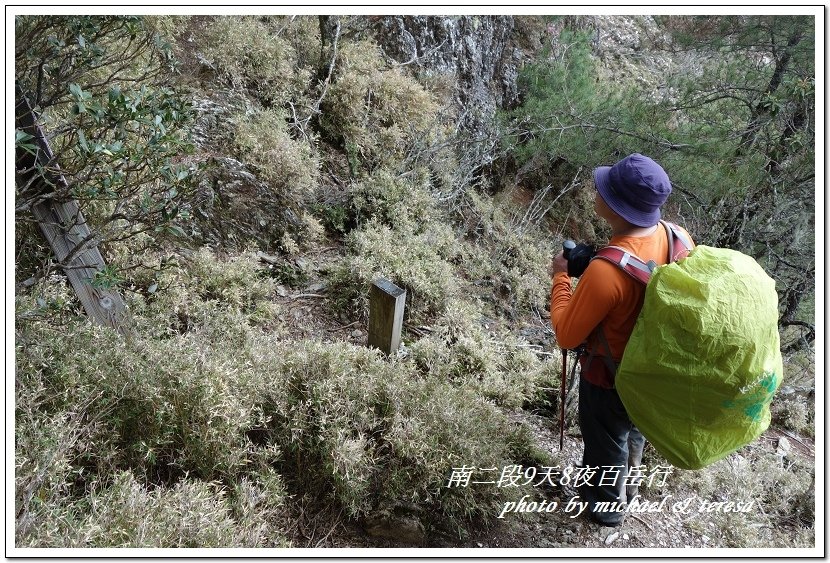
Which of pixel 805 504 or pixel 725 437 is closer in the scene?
pixel 725 437

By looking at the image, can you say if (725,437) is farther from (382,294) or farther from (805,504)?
(382,294)

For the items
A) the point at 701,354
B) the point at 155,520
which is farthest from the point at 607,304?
the point at 155,520

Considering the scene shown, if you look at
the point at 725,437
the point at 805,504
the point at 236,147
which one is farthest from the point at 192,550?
the point at 236,147

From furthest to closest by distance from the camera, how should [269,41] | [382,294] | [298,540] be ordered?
[269,41] < [382,294] < [298,540]

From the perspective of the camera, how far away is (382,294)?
383cm

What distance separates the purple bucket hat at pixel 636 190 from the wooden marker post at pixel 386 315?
1733mm

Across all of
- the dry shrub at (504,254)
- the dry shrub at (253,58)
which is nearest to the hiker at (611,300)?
the dry shrub at (504,254)

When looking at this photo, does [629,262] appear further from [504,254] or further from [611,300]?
[504,254]

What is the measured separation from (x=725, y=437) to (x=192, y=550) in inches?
92.1

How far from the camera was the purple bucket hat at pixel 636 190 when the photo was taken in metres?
2.42

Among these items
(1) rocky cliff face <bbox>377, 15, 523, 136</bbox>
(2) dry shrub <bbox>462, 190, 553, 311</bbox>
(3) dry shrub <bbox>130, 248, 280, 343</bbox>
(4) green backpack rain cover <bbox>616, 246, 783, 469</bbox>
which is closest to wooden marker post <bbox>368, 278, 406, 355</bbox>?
(3) dry shrub <bbox>130, 248, 280, 343</bbox>

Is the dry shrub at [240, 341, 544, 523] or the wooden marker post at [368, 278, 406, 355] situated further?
the wooden marker post at [368, 278, 406, 355]

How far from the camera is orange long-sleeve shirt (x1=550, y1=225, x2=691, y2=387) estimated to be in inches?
93.1

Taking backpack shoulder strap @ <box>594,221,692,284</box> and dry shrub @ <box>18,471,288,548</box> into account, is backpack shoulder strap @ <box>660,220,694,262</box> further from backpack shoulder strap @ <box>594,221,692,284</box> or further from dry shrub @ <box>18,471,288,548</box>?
dry shrub @ <box>18,471,288,548</box>
